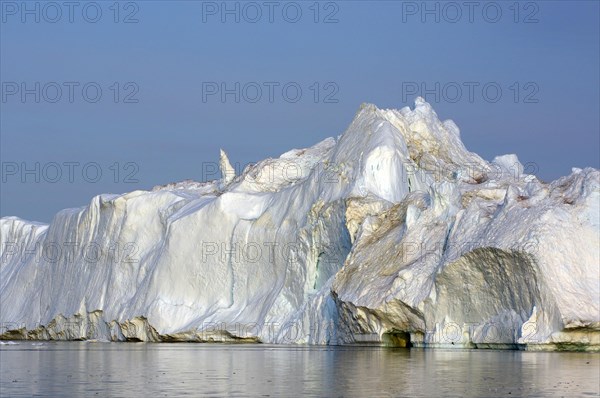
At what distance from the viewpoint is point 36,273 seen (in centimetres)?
5281

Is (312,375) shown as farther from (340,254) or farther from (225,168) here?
(225,168)

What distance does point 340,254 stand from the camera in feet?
123

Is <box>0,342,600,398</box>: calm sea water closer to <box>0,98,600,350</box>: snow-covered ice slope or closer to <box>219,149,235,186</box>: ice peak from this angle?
<box>0,98,600,350</box>: snow-covered ice slope

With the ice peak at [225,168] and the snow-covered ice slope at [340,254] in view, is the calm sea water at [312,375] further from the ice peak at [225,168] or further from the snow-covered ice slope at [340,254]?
the ice peak at [225,168]

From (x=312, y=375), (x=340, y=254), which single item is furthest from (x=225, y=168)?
(x=312, y=375)

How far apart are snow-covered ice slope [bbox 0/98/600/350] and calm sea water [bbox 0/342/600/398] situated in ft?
7.16

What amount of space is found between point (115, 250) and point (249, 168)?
6886 mm

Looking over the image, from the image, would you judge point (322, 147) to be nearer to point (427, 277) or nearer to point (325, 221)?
point (325, 221)

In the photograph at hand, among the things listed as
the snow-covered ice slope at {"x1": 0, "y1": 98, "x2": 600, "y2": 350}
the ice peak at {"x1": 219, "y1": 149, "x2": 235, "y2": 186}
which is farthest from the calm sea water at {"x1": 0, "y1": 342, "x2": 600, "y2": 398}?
the ice peak at {"x1": 219, "y1": 149, "x2": 235, "y2": 186}

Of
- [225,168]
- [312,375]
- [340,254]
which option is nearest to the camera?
[312,375]

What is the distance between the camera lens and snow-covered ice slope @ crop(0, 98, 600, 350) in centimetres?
2789

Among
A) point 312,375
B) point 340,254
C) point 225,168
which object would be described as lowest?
point 312,375

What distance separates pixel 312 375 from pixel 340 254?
720 inches

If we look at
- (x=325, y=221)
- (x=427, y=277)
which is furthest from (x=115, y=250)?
(x=427, y=277)
